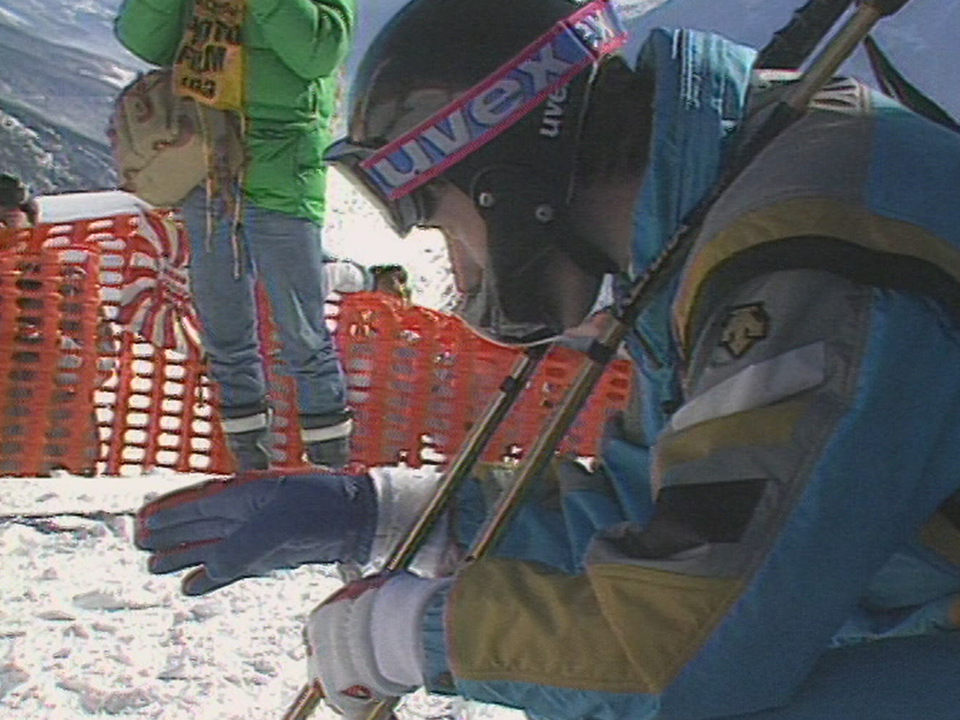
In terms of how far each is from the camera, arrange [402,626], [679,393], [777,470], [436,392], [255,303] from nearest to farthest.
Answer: [777,470] < [402,626] < [679,393] < [255,303] < [436,392]

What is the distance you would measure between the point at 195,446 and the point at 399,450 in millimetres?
1044

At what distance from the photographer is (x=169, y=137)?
347cm

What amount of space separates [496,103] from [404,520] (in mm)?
684

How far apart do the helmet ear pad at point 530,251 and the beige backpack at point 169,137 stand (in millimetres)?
1927

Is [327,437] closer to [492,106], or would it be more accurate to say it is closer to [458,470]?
[458,470]

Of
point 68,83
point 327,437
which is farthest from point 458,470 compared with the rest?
point 68,83

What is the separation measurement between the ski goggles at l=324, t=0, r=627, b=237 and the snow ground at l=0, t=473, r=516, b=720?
1.50m

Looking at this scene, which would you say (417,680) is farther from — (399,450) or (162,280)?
(162,280)

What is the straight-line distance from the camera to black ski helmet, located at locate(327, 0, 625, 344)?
5.43 ft

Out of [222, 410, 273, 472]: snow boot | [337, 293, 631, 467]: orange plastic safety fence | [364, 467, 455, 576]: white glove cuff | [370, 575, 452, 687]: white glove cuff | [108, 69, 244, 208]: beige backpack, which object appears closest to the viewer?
[370, 575, 452, 687]: white glove cuff

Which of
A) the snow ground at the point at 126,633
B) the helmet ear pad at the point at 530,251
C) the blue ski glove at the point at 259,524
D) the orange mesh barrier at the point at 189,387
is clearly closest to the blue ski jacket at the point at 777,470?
the helmet ear pad at the point at 530,251

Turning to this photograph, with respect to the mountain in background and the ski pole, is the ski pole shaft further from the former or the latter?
the mountain in background

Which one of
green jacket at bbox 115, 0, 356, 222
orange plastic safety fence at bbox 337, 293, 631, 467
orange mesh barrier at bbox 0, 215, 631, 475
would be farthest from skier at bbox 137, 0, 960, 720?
orange plastic safety fence at bbox 337, 293, 631, 467

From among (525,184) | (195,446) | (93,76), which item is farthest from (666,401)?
(93,76)
